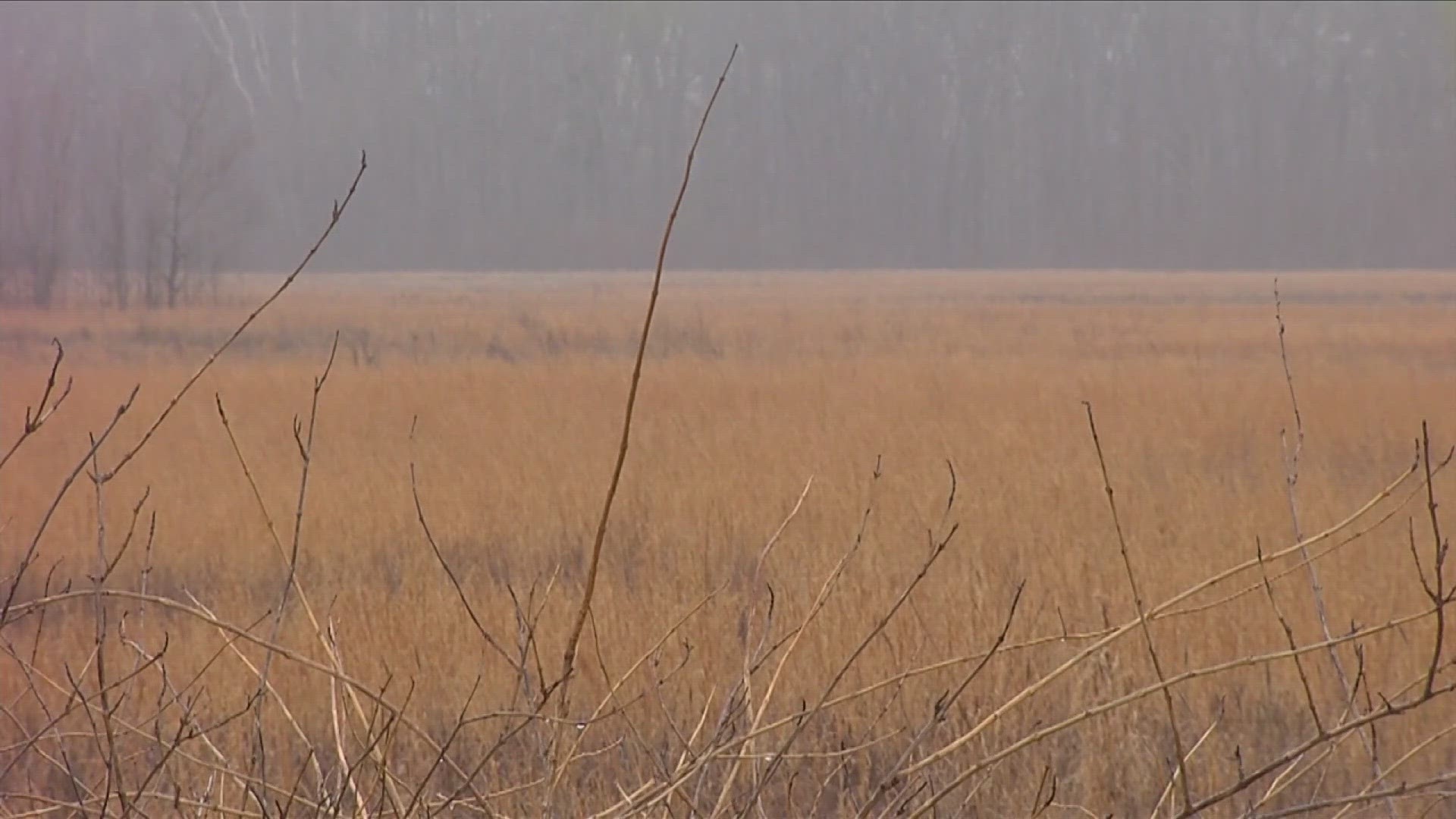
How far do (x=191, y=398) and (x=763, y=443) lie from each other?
4774mm

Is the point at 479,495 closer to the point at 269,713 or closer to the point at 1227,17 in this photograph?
the point at 269,713

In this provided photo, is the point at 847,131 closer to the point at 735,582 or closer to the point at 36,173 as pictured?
the point at 36,173

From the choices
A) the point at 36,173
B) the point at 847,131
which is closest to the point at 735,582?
the point at 36,173

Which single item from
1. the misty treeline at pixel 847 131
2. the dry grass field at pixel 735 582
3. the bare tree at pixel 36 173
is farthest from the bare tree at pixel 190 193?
the misty treeline at pixel 847 131

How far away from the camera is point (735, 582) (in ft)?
17.5

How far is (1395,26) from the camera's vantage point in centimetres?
4131

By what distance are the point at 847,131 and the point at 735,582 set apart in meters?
45.7

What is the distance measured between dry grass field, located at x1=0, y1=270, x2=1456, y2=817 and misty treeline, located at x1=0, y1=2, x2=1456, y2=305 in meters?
27.0

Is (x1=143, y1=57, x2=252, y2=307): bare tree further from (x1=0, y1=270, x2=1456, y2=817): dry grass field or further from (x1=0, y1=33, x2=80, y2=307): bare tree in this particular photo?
(x1=0, y1=270, x2=1456, y2=817): dry grass field

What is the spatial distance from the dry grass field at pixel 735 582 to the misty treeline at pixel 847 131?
27.0 m

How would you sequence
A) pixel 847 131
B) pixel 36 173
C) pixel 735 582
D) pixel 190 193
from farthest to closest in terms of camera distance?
pixel 847 131 < pixel 190 193 < pixel 36 173 < pixel 735 582

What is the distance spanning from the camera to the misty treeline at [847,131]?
4153 cm

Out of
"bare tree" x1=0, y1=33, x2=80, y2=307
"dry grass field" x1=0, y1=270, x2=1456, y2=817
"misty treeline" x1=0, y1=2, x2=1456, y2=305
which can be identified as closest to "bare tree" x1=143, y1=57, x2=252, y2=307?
"bare tree" x1=0, y1=33, x2=80, y2=307

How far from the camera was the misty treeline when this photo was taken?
41.5 m
